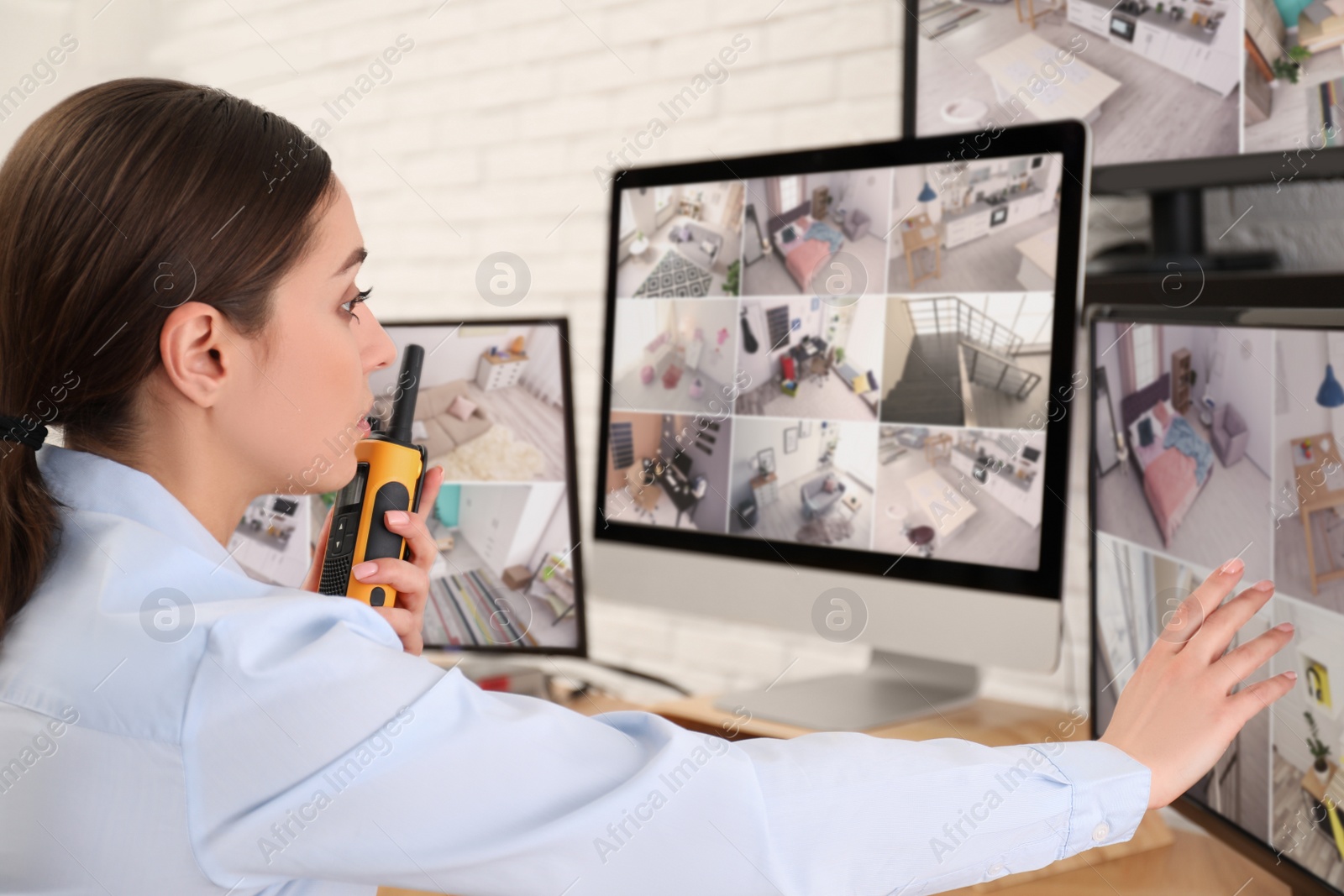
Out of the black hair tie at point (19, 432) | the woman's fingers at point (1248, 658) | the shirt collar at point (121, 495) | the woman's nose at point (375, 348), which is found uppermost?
the woman's nose at point (375, 348)

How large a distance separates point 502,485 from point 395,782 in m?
0.62

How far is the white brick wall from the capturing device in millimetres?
1302

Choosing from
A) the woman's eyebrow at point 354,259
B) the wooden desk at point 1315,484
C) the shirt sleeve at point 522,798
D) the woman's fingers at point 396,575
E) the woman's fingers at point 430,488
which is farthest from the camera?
the woman's fingers at point 430,488

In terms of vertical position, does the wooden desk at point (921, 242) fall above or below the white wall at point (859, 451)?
above

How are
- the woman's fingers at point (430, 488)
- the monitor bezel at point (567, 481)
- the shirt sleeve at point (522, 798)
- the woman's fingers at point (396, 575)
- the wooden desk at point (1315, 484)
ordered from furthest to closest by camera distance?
the monitor bezel at point (567, 481), the woman's fingers at point (430, 488), the woman's fingers at point (396, 575), the wooden desk at point (1315, 484), the shirt sleeve at point (522, 798)

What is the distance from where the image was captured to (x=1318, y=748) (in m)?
0.58

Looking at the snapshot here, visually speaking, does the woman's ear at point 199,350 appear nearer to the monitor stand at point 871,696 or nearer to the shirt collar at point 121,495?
the shirt collar at point 121,495

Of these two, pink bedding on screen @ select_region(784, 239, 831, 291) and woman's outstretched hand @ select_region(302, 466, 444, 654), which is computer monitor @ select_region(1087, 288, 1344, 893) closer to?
pink bedding on screen @ select_region(784, 239, 831, 291)

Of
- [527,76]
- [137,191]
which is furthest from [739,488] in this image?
[527,76]

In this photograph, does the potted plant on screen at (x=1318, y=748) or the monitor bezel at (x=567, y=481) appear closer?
the potted plant on screen at (x=1318, y=748)

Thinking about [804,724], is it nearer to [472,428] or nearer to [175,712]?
[472,428]

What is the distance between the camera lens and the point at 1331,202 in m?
0.95

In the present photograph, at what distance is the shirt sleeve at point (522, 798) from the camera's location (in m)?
0.46

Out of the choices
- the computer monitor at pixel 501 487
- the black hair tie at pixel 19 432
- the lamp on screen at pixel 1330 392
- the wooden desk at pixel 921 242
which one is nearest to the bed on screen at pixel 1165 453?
the lamp on screen at pixel 1330 392
